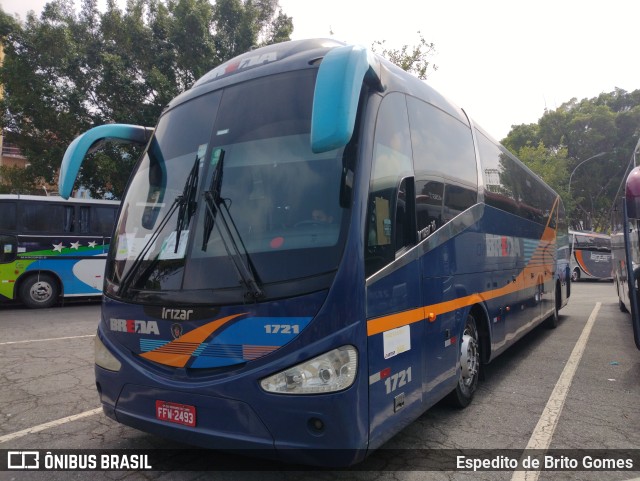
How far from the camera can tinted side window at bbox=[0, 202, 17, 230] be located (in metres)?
12.5

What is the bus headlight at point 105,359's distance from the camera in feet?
11.3

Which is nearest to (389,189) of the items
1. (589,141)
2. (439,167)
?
(439,167)

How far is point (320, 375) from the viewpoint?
109 inches

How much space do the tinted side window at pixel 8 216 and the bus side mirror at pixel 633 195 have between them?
13.4 m

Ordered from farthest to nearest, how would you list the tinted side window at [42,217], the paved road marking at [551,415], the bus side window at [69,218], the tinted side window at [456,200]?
the bus side window at [69,218] < the tinted side window at [42,217] < the tinted side window at [456,200] < the paved road marking at [551,415]

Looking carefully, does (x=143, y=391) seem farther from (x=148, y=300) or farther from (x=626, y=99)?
(x=626, y=99)

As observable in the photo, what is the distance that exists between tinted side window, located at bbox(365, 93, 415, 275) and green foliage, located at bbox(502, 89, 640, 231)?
31.6 meters

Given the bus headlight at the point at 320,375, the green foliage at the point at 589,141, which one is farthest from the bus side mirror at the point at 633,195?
the green foliage at the point at 589,141

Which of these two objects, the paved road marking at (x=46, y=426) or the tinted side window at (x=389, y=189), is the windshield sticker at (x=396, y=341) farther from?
the paved road marking at (x=46, y=426)

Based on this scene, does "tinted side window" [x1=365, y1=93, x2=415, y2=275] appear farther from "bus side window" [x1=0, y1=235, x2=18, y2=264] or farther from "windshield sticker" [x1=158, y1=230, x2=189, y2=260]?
"bus side window" [x1=0, y1=235, x2=18, y2=264]

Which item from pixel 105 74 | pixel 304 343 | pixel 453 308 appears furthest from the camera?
pixel 105 74

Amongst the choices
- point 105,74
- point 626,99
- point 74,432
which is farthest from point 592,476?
point 626,99

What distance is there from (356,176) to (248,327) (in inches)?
44.3

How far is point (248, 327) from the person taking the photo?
289cm
